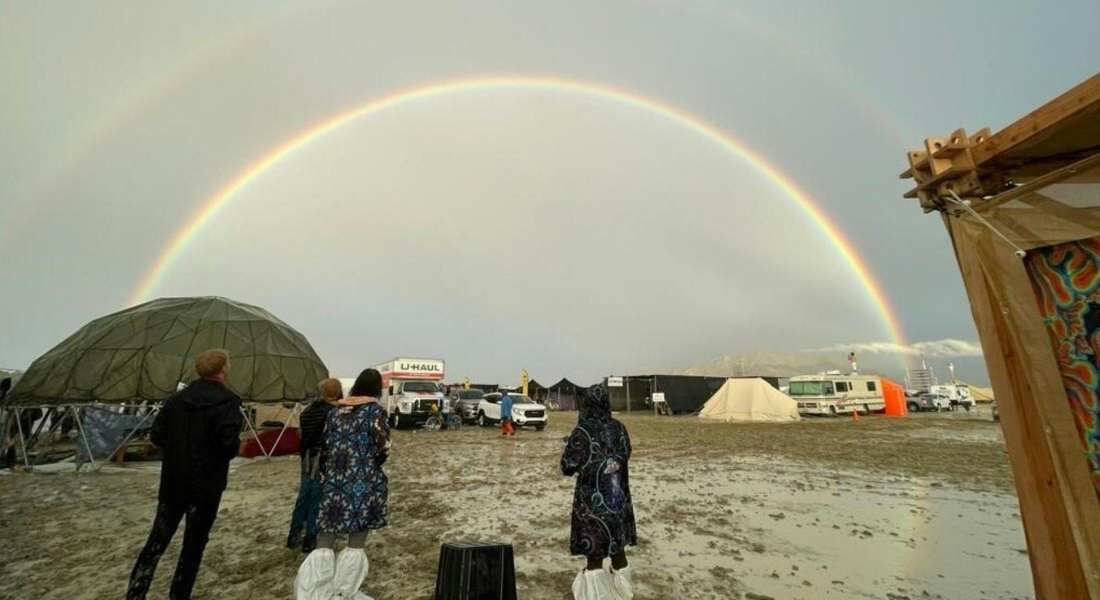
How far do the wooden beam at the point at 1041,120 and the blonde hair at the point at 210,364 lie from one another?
5.71 m

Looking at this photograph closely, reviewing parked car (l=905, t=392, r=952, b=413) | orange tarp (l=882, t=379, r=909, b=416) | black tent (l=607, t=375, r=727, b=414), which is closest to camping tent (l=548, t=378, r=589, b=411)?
black tent (l=607, t=375, r=727, b=414)

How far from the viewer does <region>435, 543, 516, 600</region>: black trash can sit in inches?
140

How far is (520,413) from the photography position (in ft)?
80.1

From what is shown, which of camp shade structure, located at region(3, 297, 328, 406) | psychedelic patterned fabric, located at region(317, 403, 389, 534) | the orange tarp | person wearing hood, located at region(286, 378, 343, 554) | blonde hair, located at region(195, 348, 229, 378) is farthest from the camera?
the orange tarp

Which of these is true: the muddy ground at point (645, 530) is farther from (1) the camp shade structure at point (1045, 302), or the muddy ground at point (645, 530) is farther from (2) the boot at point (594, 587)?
(1) the camp shade structure at point (1045, 302)

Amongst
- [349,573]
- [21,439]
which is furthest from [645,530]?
[21,439]

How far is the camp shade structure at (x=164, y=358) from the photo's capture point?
13219mm

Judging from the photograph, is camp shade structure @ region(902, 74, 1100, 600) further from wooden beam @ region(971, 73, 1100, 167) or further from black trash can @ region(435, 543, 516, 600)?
black trash can @ region(435, 543, 516, 600)

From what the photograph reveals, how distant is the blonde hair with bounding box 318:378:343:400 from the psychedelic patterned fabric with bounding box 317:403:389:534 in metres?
1.18

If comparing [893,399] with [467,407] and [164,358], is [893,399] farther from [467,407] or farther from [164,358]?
[164,358]

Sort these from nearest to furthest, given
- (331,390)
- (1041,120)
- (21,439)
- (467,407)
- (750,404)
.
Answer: (1041,120) → (331,390) → (21,439) → (467,407) → (750,404)

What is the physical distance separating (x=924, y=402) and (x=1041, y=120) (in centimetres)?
6408

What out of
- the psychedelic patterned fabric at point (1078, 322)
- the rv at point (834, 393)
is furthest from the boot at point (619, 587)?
the rv at point (834, 393)

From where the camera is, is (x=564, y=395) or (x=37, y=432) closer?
(x=37, y=432)
